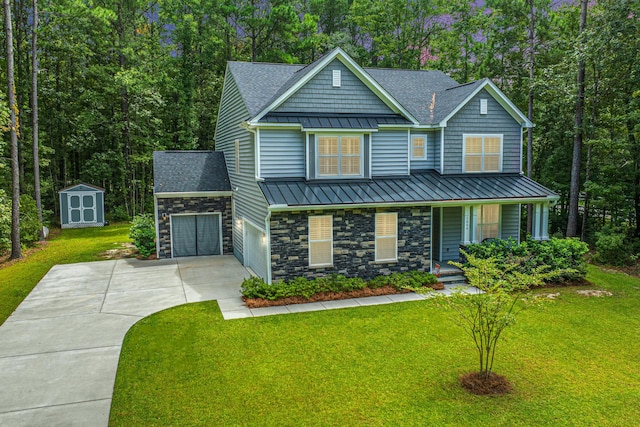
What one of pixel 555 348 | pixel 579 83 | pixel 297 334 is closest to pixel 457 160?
pixel 579 83

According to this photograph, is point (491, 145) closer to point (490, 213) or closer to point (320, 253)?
point (490, 213)

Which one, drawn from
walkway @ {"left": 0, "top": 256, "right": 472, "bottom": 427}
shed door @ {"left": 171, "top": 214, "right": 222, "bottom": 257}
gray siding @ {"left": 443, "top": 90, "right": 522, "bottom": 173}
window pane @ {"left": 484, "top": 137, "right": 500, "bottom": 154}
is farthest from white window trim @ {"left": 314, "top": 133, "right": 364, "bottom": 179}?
shed door @ {"left": 171, "top": 214, "right": 222, "bottom": 257}

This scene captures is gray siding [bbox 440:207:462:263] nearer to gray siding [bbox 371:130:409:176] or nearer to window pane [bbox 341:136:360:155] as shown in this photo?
gray siding [bbox 371:130:409:176]

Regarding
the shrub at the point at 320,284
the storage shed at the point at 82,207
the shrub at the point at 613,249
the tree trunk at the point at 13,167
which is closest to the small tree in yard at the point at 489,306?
the shrub at the point at 320,284

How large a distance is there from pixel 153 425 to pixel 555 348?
8209mm

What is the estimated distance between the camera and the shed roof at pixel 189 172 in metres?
19.3

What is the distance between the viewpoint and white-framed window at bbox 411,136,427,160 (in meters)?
17.3

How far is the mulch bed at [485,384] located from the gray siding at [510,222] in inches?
396

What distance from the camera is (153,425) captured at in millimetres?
7113

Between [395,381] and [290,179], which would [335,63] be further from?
[395,381]

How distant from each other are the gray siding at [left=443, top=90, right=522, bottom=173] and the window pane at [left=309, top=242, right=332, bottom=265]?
582 centimetres

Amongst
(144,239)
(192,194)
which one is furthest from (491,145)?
(144,239)

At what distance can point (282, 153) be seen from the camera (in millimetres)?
14961

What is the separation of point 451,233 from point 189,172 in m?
11.2
